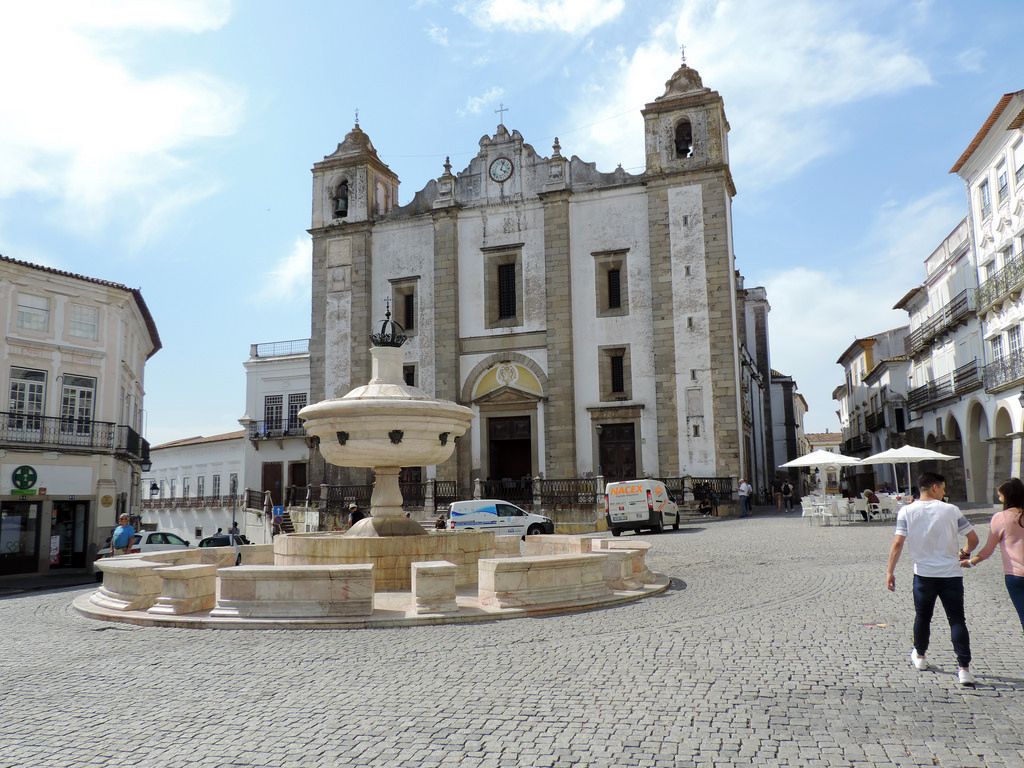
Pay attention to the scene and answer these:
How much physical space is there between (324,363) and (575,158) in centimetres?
1359

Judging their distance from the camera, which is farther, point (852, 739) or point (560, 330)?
point (560, 330)

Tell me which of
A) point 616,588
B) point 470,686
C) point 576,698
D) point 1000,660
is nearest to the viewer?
point 576,698

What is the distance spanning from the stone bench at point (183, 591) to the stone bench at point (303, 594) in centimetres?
60

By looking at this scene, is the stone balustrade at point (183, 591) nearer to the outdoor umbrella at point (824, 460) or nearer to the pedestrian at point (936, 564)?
the pedestrian at point (936, 564)

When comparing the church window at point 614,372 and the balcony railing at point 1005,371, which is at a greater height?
the church window at point 614,372

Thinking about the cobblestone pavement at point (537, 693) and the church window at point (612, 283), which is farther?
the church window at point (612, 283)

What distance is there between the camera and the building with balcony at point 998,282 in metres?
24.7

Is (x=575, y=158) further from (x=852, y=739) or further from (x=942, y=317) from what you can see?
(x=852, y=739)

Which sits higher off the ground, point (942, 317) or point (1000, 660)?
point (942, 317)

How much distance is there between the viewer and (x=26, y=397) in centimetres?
2375

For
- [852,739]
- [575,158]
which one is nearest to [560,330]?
[575,158]

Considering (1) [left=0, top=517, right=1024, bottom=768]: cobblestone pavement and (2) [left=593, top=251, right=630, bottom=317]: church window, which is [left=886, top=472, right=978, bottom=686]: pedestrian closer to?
(1) [left=0, top=517, right=1024, bottom=768]: cobblestone pavement

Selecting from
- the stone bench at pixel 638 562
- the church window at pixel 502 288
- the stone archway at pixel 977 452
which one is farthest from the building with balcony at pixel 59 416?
the stone archway at pixel 977 452

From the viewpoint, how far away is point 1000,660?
19.8ft
